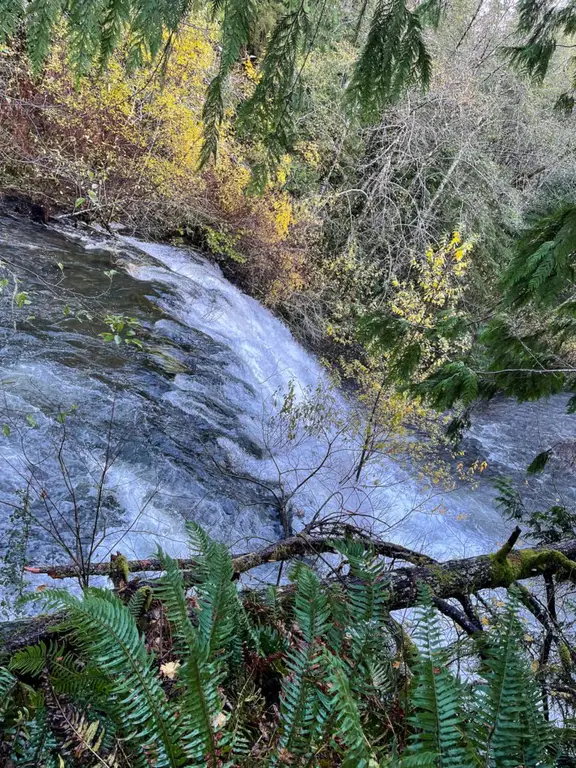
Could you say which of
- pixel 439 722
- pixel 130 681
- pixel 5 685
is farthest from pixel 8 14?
pixel 439 722

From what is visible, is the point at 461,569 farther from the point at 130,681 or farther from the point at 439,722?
the point at 130,681

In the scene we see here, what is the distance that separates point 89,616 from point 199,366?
233 inches

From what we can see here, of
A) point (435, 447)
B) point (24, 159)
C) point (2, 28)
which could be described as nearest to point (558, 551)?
point (2, 28)

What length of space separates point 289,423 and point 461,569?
15.1 feet

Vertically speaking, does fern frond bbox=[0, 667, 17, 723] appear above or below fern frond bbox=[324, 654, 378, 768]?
below

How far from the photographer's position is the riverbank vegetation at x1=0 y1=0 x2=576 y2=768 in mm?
1000

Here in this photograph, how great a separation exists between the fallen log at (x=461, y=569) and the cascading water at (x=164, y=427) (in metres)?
0.61

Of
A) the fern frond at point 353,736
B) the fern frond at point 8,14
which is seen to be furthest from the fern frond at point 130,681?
the fern frond at point 8,14

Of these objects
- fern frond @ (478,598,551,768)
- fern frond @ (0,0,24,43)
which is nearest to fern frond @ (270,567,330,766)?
fern frond @ (478,598,551,768)

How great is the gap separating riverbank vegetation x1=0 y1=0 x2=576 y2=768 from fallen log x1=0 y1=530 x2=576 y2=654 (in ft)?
0.03

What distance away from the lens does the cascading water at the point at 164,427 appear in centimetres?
440

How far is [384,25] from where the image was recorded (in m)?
2.24

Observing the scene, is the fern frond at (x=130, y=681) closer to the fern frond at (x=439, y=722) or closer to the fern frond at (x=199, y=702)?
the fern frond at (x=199, y=702)

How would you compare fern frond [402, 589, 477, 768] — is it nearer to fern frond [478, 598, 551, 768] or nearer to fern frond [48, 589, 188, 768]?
fern frond [478, 598, 551, 768]
